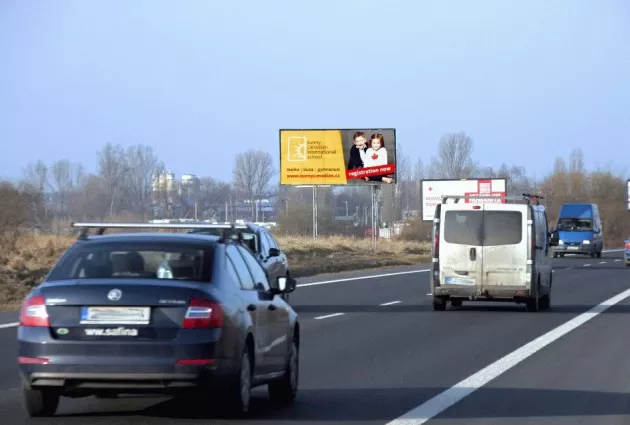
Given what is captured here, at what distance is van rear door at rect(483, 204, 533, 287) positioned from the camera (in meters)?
22.9

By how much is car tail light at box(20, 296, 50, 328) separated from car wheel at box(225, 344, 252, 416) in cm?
143

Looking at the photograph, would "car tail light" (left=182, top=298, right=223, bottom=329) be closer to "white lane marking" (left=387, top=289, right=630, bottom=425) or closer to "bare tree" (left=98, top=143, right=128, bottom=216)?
"white lane marking" (left=387, top=289, right=630, bottom=425)

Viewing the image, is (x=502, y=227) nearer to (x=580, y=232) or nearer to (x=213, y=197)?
(x=580, y=232)

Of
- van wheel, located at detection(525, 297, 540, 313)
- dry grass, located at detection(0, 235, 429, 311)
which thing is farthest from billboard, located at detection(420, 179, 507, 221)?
van wheel, located at detection(525, 297, 540, 313)

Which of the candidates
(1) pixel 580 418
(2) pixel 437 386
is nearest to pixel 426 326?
(2) pixel 437 386

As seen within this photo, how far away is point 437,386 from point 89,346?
450 centimetres

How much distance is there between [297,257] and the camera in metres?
53.5

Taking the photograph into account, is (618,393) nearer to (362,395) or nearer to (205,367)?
(362,395)

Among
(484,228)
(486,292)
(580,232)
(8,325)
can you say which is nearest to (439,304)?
(486,292)

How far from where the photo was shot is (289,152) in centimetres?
6384

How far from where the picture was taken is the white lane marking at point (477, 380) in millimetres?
9898

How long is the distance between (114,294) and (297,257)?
147ft

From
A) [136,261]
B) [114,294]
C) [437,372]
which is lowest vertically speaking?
[437,372]

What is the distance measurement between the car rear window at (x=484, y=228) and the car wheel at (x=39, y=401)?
14672mm
